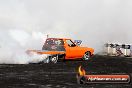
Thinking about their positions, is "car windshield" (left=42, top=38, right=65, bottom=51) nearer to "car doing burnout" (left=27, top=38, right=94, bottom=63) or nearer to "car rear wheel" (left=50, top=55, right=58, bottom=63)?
"car doing burnout" (left=27, top=38, right=94, bottom=63)

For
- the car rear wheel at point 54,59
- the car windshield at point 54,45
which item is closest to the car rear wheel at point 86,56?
the car windshield at point 54,45

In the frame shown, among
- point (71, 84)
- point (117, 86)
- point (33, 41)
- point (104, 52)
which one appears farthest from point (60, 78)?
point (104, 52)

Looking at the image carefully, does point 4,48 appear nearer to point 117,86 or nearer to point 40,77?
point 40,77

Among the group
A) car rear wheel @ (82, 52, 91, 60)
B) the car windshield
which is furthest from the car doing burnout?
car rear wheel @ (82, 52, 91, 60)

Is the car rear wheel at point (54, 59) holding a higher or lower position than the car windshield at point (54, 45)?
lower

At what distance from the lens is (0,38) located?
1054 inches

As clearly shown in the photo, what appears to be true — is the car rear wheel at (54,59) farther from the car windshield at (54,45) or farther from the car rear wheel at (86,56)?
the car rear wheel at (86,56)

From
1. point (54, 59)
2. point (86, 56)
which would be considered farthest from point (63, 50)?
point (86, 56)

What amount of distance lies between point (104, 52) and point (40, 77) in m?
26.7

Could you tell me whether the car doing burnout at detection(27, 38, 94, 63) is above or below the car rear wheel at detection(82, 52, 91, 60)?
above

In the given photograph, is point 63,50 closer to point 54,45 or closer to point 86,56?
point 54,45

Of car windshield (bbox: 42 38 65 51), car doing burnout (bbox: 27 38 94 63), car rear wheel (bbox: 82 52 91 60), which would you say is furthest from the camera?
car rear wheel (bbox: 82 52 91 60)

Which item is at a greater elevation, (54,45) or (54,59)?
(54,45)

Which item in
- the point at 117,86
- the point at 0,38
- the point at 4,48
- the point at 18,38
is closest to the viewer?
the point at 117,86
